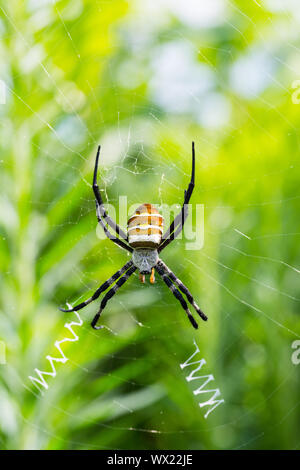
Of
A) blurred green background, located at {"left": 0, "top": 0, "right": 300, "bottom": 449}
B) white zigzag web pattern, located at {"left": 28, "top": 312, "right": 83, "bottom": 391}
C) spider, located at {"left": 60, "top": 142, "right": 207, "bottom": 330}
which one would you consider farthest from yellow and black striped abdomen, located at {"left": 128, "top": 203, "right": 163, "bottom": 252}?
white zigzag web pattern, located at {"left": 28, "top": 312, "right": 83, "bottom": 391}

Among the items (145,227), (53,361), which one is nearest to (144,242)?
(145,227)

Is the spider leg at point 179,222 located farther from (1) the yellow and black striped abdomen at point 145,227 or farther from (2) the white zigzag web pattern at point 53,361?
(2) the white zigzag web pattern at point 53,361

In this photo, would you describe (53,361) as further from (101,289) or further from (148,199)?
(101,289)

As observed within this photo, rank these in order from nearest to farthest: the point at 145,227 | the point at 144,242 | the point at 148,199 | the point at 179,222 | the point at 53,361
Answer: the point at 53,361 → the point at 148,199 → the point at 179,222 → the point at 145,227 → the point at 144,242

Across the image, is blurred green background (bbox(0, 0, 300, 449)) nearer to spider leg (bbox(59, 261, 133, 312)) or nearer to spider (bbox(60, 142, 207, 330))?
spider leg (bbox(59, 261, 133, 312))

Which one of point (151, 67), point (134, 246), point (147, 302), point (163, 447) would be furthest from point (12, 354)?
point (134, 246)

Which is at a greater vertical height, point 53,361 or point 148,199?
point 148,199

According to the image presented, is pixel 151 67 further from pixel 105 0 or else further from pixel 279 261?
pixel 279 261
